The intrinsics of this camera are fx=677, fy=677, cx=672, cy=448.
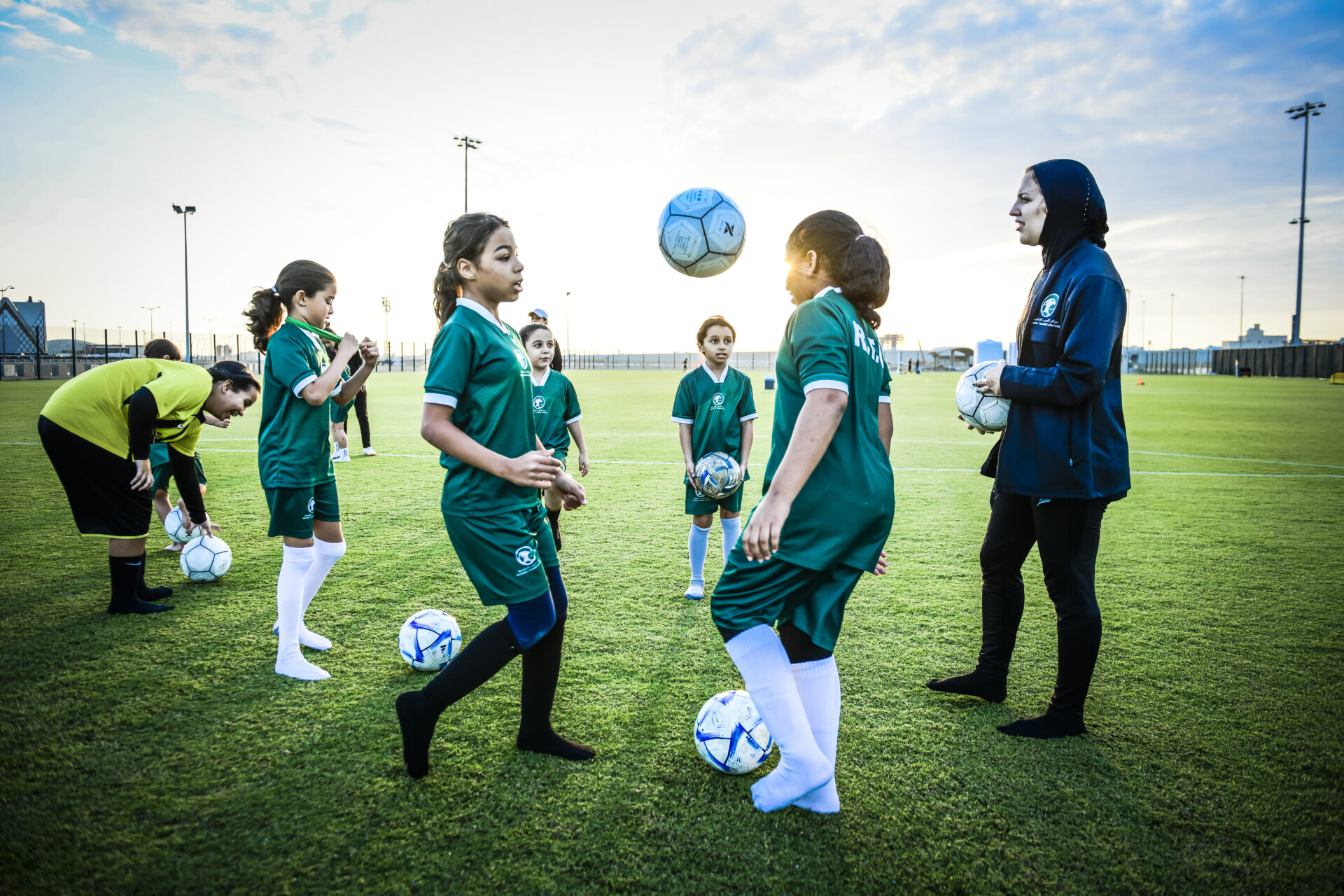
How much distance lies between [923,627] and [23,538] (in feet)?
25.0

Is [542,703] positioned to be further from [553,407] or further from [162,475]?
[162,475]

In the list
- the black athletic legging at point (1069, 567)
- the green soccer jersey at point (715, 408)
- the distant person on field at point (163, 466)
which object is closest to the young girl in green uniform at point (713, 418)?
the green soccer jersey at point (715, 408)

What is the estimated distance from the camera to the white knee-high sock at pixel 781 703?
2.30 metres

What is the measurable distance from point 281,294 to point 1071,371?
3.83 m

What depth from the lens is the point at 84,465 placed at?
4230 mm

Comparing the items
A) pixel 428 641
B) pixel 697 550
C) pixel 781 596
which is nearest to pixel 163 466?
pixel 428 641

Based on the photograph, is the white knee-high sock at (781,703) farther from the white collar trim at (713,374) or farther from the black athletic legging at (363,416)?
the black athletic legging at (363,416)

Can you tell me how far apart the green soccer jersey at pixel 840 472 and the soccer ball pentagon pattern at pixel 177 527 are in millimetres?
5456

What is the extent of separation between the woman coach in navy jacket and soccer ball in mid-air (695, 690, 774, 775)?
119cm

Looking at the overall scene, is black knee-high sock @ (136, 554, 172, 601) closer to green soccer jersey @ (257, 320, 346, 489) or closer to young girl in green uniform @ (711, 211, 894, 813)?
green soccer jersey @ (257, 320, 346, 489)

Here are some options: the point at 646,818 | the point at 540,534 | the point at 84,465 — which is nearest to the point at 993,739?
the point at 646,818

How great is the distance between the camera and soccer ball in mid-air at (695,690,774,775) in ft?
8.89

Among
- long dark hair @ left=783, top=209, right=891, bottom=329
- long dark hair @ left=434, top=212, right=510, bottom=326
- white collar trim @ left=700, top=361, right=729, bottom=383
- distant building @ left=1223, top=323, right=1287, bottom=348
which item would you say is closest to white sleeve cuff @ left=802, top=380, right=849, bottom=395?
long dark hair @ left=783, top=209, right=891, bottom=329

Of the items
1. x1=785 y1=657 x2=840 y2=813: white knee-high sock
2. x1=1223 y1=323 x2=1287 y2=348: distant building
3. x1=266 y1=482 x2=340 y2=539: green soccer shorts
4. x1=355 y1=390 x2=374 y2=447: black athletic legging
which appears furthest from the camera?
x1=1223 y1=323 x2=1287 y2=348: distant building
